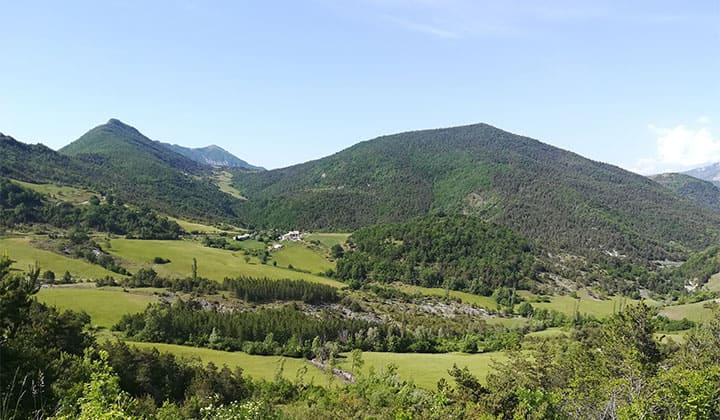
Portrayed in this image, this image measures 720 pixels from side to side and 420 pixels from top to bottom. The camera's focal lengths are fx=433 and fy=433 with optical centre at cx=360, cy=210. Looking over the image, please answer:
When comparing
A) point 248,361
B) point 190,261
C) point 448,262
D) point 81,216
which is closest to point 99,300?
point 248,361

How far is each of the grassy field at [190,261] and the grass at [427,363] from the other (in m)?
63.1

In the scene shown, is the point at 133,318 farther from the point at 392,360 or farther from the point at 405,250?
the point at 405,250

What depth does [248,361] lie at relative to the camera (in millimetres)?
78125

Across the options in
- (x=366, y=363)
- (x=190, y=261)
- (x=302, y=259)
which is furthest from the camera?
(x=302, y=259)

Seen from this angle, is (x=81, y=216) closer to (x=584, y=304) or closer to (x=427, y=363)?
(x=427, y=363)

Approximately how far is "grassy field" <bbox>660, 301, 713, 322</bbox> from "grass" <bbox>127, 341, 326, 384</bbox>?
10473cm

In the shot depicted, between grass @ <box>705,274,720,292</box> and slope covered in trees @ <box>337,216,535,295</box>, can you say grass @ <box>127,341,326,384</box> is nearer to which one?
slope covered in trees @ <box>337,216,535,295</box>

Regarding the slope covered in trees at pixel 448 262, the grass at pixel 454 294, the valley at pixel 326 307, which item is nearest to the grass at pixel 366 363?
the valley at pixel 326 307

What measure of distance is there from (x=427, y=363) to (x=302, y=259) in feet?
362

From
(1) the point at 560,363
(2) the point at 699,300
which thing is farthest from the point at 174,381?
(2) the point at 699,300

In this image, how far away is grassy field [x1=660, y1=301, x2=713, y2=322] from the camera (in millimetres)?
116863

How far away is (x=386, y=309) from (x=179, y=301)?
58274 millimetres

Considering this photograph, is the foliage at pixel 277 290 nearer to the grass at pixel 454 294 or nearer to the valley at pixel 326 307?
the valley at pixel 326 307

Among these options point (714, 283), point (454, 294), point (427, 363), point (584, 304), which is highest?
point (714, 283)
